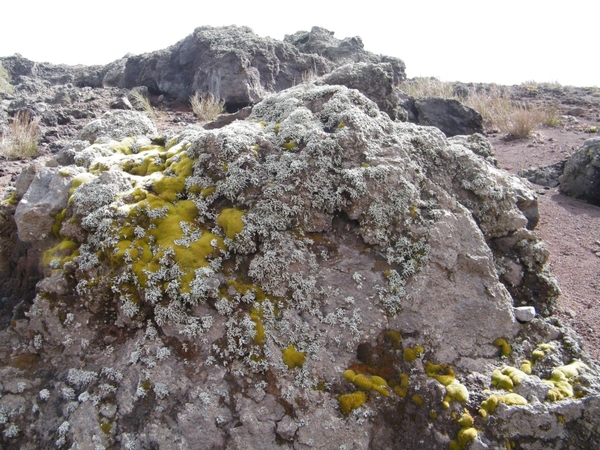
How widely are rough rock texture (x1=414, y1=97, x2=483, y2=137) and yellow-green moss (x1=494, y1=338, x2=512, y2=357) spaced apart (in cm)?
865

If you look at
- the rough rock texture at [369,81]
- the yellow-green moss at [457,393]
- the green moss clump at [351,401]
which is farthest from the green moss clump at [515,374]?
the rough rock texture at [369,81]

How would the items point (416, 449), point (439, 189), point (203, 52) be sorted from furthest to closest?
point (203, 52) < point (439, 189) < point (416, 449)

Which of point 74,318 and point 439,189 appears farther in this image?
point 439,189

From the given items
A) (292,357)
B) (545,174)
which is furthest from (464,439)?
(545,174)

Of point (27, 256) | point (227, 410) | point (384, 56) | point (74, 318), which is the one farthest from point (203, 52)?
point (227, 410)

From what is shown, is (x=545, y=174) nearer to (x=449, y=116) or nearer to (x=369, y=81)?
(x=449, y=116)

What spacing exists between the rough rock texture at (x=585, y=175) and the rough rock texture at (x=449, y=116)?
3080 millimetres

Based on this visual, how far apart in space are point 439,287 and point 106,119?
4.39 m

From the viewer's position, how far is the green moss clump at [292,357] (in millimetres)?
3049

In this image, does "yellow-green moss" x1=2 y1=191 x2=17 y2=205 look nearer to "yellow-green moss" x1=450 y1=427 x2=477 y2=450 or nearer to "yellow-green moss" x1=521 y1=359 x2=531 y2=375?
"yellow-green moss" x1=450 y1=427 x2=477 y2=450

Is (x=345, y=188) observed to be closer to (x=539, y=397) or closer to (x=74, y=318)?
(x=539, y=397)

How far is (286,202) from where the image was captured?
3664 mm

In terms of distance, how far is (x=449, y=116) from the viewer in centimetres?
1134

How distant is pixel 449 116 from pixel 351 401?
396 inches
